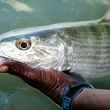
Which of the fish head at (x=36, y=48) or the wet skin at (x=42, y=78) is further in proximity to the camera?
the fish head at (x=36, y=48)

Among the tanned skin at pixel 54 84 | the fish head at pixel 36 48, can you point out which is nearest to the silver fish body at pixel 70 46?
the fish head at pixel 36 48

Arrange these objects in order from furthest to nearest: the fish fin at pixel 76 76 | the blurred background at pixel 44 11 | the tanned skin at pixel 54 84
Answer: the blurred background at pixel 44 11, the fish fin at pixel 76 76, the tanned skin at pixel 54 84

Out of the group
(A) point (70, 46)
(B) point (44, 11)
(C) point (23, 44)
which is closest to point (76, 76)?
(A) point (70, 46)

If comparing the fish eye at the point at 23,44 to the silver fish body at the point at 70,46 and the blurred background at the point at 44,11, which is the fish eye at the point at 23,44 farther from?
the blurred background at the point at 44,11

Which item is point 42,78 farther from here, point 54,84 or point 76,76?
point 76,76

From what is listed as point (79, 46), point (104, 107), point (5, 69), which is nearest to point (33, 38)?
point (79, 46)

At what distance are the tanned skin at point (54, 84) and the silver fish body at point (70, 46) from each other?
0.34m

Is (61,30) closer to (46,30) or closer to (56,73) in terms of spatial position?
(46,30)

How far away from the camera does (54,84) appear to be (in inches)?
70.9

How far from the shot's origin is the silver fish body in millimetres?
2180

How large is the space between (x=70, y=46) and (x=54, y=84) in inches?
20.0

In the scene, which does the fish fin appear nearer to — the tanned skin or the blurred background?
the tanned skin

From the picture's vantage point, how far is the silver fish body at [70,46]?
7.15ft

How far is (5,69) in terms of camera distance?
1659 mm
